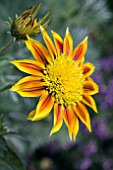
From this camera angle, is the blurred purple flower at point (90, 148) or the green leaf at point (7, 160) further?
the blurred purple flower at point (90, 148)

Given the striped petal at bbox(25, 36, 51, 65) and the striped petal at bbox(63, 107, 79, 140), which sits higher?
the striped petal at bbox(25, 36, 51, 65)

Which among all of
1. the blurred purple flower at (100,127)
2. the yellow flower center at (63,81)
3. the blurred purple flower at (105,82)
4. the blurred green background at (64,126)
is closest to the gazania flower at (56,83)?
the yellow flower center at (63,81)

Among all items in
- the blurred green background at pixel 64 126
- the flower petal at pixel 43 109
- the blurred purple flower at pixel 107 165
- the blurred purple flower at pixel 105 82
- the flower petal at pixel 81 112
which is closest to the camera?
the flower petal at pixel 43 109

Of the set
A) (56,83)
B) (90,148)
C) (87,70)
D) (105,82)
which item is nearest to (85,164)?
(90,148)

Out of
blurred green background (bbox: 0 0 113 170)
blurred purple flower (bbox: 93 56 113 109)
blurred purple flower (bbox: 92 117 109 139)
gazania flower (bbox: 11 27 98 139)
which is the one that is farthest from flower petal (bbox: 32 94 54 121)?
blurred purple flower (bbox: 92 117 109 139)

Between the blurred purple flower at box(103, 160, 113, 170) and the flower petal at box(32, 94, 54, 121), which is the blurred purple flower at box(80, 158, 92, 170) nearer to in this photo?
the blurred purple flower at box(103, 160, 113, 170)

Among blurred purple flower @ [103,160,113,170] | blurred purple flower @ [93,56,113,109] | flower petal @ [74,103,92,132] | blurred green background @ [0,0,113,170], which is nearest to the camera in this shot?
flower petal @ [74,103,92,132]

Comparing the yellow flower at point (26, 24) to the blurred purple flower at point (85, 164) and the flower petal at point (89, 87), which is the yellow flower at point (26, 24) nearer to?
the flower petal at point (89, 87)
